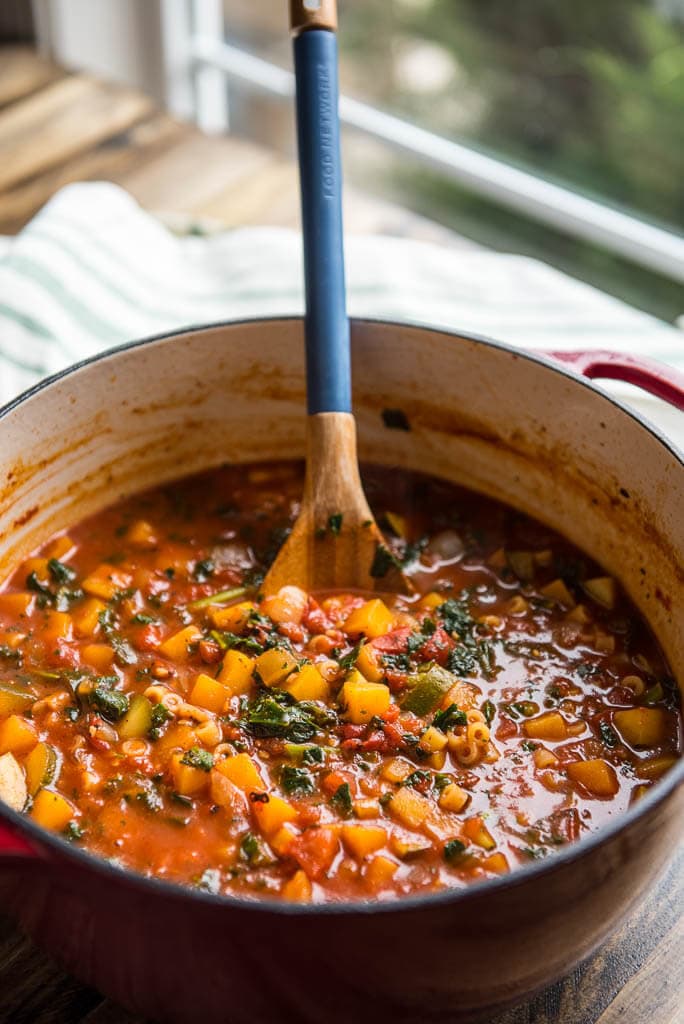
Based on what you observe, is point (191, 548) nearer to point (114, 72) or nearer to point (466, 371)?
point (466, 371)

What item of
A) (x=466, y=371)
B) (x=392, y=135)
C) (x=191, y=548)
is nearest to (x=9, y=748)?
(x=191, y=548)

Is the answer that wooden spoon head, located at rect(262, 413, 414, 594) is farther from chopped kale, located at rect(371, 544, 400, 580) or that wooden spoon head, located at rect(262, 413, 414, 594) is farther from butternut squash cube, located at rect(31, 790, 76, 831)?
butternut squash cube, located at rect(31, 790, 76, 831)

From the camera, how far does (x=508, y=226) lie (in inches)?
203

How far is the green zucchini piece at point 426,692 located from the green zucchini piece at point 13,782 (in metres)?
0.73

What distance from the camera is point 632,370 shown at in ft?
8.18

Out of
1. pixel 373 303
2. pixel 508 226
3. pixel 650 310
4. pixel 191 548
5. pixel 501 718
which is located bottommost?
pixel 501 718

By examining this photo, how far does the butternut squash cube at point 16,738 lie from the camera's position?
2.29 meters

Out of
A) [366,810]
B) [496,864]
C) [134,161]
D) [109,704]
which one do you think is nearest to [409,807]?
[366,810]

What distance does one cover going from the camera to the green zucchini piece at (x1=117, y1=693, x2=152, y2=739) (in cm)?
231

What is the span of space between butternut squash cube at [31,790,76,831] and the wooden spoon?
2.26ft

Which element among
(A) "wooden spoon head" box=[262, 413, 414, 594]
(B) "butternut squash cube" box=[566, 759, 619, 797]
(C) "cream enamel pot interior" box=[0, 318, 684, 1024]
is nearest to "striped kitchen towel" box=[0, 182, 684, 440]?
(C) "cream enamel pot interior" box=[0, 318, 684, 1024]

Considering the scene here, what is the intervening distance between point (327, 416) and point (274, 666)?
1.92 ft

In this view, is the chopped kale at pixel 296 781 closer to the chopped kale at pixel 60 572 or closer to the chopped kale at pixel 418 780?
the chopped kale at pixel 418 780

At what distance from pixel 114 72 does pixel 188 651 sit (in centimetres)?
368
